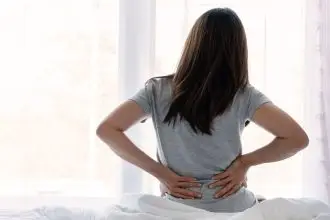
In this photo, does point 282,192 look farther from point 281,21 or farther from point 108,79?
point 108,79

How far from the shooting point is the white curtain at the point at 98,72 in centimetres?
239

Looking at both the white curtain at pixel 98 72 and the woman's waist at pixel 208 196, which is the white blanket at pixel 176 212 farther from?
the white curtain at pixel 98 72

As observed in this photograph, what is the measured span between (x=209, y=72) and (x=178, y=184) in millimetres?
369

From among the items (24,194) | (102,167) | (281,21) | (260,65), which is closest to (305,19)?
(281,21)

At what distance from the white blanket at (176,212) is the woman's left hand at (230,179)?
19cm

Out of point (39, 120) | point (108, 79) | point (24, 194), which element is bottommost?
point (24, 194)

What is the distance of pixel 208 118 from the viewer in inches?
71.3

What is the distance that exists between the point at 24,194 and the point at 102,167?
350 millimetres

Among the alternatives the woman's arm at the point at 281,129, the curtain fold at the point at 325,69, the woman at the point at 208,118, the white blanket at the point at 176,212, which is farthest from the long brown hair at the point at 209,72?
the curtain fold at the point at 325,69

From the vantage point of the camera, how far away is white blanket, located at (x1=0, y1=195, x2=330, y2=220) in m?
1.56

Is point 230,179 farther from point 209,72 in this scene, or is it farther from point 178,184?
point 209,72

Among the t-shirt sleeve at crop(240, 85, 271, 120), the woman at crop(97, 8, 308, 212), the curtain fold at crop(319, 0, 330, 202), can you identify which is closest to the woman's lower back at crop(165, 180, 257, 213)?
the woman at crop(97, 8, 308, 212)

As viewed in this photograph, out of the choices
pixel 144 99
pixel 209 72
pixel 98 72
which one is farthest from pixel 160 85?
pixel 98 72

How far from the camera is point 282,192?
2.45 meters
